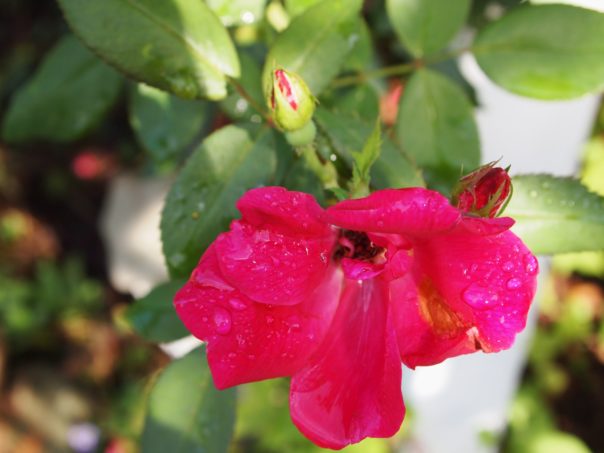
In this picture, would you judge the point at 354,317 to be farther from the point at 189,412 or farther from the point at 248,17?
the point at 248,17

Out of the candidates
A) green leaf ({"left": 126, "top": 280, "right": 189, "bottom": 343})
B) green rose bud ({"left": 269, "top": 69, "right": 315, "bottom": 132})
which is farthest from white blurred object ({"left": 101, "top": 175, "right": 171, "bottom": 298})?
green rose bud ({"left": 269, "top": 69, "right": 315, "bottom": 132})

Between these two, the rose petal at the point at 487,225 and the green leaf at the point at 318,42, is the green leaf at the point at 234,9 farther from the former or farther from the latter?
the rose petal at the point at 487,225

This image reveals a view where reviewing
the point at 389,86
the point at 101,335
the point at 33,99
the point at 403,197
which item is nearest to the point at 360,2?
the point at 403,197

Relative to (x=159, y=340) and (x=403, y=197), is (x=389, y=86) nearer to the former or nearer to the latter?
(x=159, y=340)

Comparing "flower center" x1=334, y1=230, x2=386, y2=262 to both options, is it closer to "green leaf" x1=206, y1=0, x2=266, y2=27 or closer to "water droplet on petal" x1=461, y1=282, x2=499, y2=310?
"water droplet on petal" x1=461, y1=282, x2=499, y2=310

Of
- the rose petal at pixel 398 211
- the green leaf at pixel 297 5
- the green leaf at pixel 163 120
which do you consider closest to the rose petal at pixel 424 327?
the rose petal at pixel 398 211
